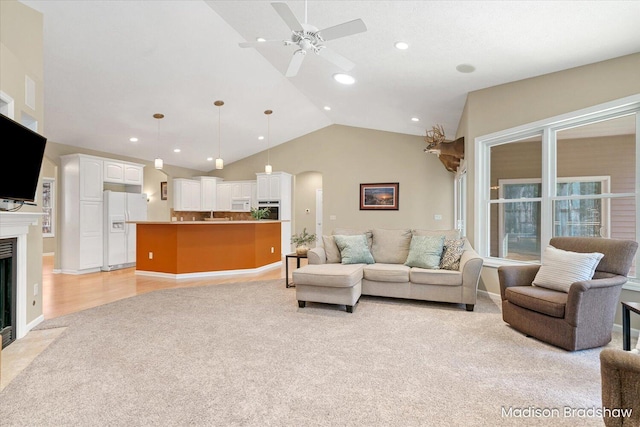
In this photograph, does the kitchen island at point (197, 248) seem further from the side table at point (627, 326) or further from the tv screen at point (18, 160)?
the side table at point (627, 326)

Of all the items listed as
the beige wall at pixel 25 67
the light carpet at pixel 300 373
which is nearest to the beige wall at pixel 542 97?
the light carpet at pixel 300 373

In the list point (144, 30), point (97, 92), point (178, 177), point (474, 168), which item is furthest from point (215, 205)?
point (474, 168)

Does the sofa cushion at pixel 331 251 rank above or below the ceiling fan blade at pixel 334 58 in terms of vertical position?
below

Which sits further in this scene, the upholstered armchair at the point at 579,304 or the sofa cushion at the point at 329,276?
the sofa cushion at the point at 329,276

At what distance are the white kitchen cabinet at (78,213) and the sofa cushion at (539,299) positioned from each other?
6865 millimetres

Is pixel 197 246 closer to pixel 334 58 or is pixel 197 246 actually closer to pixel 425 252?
pixel 425 252

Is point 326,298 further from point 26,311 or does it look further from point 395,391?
point 26,311

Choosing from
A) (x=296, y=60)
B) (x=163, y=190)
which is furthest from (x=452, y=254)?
(x=163, y=190)

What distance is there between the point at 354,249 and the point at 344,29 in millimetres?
2711

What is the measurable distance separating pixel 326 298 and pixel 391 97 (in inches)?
132

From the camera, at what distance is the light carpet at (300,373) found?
1799 mm

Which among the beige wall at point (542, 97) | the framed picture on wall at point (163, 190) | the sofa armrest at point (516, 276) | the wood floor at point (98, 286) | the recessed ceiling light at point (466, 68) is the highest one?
the recessed ceiling light at point (466, 68)

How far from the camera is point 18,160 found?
2467 millimetres

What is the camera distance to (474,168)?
449cm
